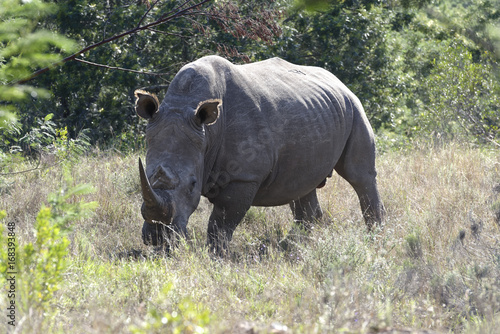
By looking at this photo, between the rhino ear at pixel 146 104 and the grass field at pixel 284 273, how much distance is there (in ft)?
2.38

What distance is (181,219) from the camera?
16.6 feet

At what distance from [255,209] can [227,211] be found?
1639 millimetres

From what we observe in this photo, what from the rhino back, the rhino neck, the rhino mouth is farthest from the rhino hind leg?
the rhino mouth

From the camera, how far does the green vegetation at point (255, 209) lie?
348cm

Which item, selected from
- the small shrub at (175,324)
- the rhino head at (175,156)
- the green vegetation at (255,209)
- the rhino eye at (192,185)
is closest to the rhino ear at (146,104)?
the rhino head at (175,156)

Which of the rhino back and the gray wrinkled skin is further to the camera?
the rhino back

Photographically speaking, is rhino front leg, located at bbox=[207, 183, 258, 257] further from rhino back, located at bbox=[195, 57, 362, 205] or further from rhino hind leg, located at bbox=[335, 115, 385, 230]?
rhino hind leg, located at bbox=[335, 115, 385, 230]

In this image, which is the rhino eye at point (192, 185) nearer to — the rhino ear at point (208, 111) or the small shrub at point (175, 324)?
the rhino ear at point (208, 111)

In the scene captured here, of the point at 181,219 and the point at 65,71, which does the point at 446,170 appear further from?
the point at 65,71

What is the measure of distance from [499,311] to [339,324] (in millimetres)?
1302

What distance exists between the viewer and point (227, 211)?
5574 millimetres

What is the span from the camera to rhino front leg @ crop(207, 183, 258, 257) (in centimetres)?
552

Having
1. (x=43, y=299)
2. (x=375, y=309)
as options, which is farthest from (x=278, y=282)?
(x=43, y=299)

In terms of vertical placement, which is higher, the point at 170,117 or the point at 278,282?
the point at 170,117
